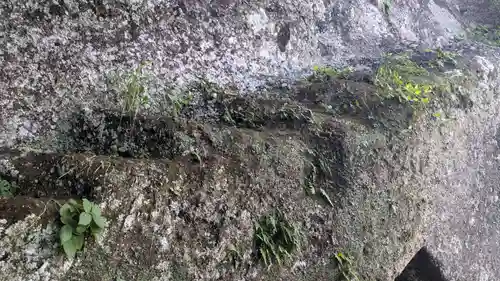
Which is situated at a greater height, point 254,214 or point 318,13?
point 318,13

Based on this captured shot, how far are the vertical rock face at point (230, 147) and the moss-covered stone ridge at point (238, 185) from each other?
0.5 inches

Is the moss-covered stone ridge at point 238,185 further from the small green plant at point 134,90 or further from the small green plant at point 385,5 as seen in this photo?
the small green plant at point 385,5

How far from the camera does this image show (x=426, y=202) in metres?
5.02

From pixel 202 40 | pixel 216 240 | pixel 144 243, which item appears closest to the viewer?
pixel 144 243

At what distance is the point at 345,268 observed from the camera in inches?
147

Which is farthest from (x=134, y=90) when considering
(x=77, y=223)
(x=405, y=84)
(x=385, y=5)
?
(x=385, y=5)

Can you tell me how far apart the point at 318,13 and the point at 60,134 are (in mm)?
4363

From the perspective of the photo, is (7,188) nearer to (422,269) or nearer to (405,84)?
(405,84)

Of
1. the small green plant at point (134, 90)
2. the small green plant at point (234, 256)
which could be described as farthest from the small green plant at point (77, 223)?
the small green plant at point (134, 90)

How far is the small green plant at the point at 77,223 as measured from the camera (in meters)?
2.50

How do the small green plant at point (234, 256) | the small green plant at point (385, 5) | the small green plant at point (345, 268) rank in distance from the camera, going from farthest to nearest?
1. the small green plant at point (385, 5)
2. the small green plant at point (345, 268)
3. the small green plant at point (234, 256)

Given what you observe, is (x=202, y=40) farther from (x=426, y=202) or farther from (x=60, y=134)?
(x=426, y=202)

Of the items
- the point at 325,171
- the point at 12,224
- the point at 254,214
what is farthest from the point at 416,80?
the point at 12,224

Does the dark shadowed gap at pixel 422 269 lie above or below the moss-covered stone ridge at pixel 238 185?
below
